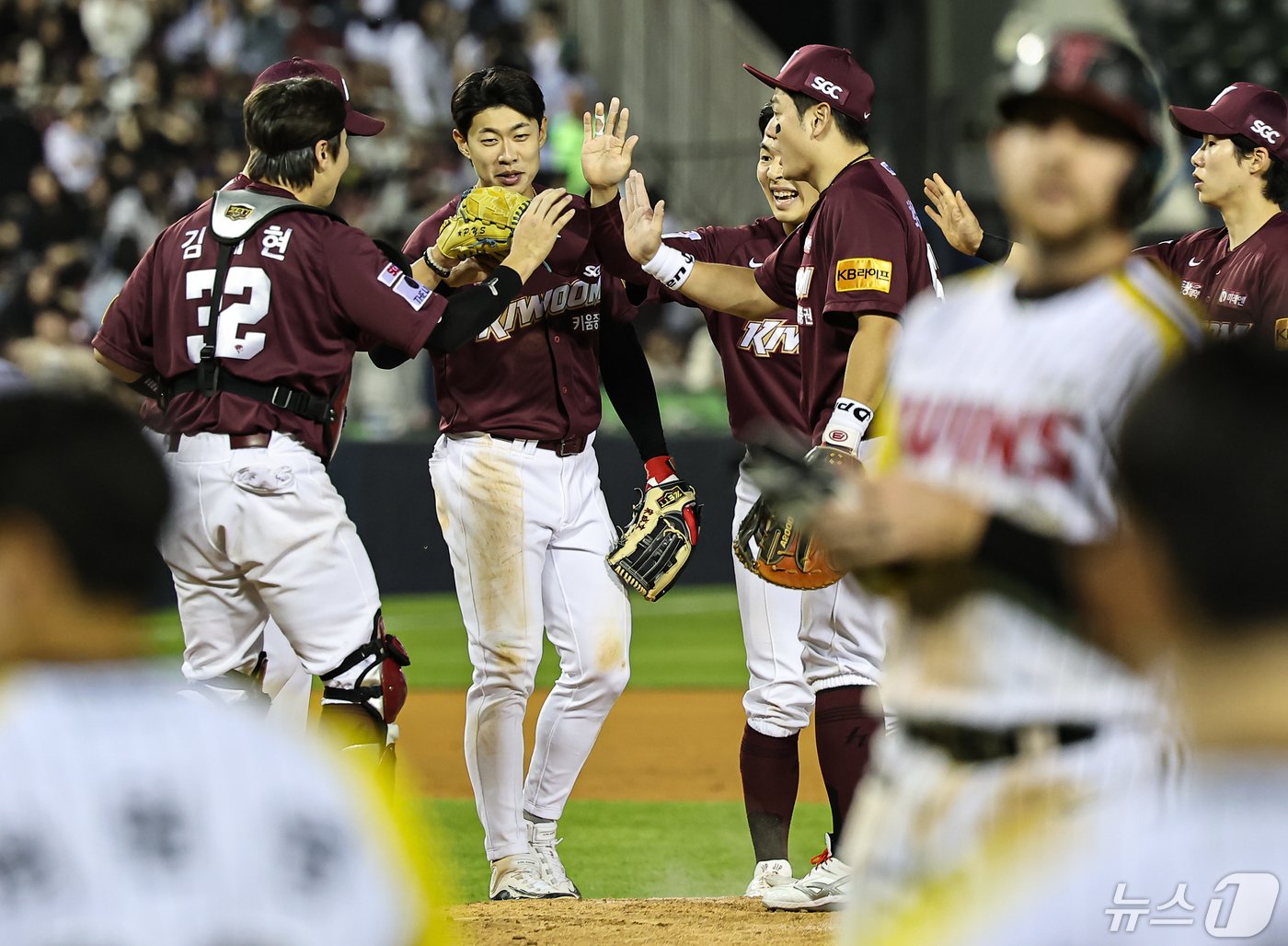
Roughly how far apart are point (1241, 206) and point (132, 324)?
11.7 ft

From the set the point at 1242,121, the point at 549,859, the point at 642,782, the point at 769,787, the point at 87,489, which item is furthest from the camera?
the point at 642,782

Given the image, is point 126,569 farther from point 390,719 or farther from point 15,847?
point 390,719

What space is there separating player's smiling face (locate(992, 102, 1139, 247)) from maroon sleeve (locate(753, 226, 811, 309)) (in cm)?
243

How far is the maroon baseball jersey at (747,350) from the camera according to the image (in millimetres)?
5090

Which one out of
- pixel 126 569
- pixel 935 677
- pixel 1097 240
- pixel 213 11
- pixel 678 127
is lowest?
pixel 935 677

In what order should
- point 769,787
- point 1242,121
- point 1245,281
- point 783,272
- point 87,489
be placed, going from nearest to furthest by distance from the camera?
point 87,489
point 783,272
point 769,787
point 1245,281
point 1242,121

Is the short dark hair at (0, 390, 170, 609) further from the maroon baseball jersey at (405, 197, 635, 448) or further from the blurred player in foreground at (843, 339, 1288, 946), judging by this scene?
the maroon baseball jersey at (405, 197, 635, 448)

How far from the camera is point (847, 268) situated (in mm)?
4289

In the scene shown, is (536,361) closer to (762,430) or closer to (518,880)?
(762,430)

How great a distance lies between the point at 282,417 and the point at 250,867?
3.03m

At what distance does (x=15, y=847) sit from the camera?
4.52ft

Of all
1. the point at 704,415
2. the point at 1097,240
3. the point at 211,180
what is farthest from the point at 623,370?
the point at 211,180

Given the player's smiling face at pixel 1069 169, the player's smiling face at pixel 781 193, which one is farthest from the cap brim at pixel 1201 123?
the player's smiling face at pixel 1069 169

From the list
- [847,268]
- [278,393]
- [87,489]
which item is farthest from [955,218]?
[87,489]
